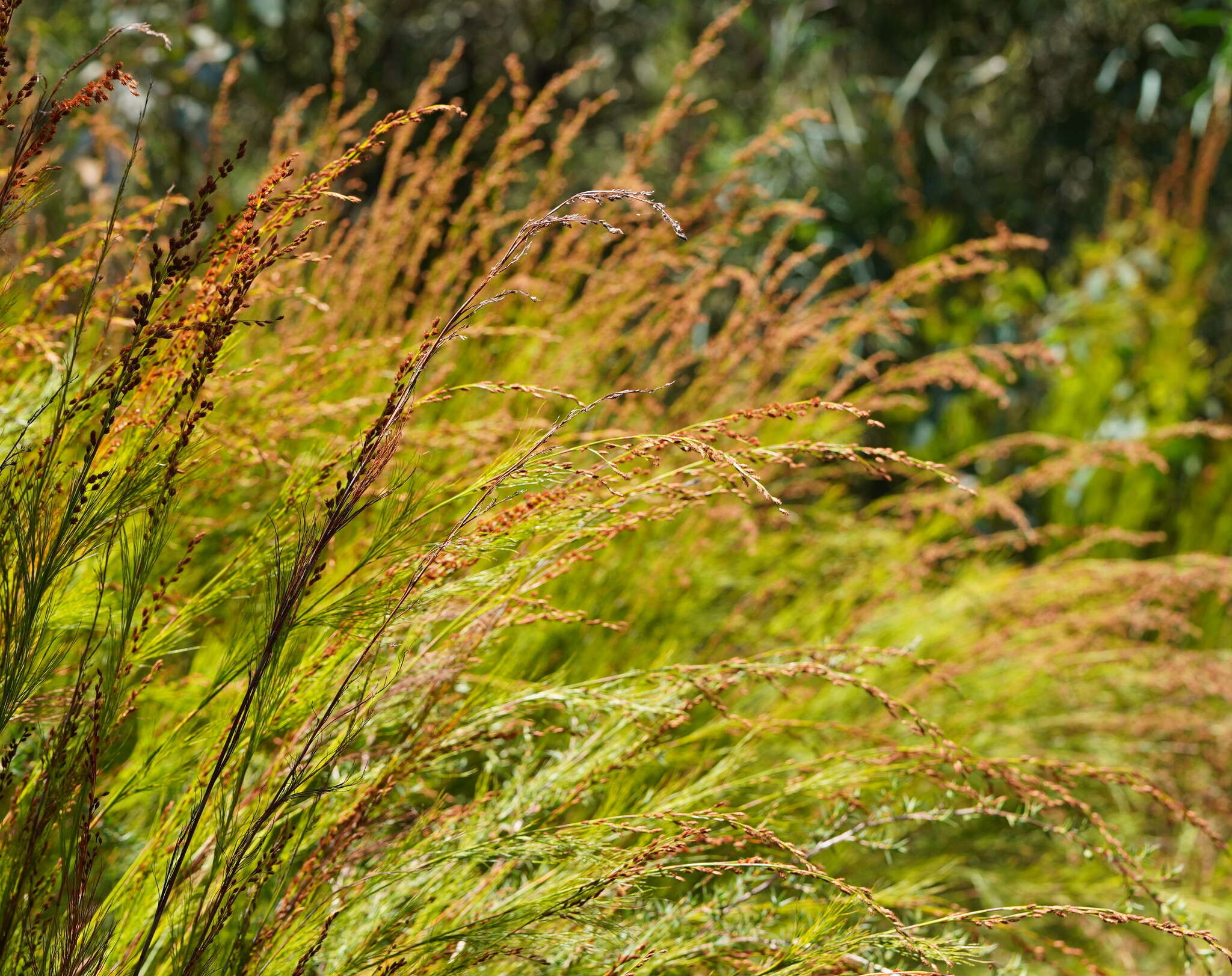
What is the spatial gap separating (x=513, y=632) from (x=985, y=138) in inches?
176

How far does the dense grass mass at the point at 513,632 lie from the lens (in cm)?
86

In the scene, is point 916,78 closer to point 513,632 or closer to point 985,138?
point 985,138

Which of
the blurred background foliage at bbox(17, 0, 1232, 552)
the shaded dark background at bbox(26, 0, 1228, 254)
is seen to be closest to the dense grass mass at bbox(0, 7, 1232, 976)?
the blurred background foliage at bbox(17, 0, 1232, 552)

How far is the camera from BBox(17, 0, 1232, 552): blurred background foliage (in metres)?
3.59

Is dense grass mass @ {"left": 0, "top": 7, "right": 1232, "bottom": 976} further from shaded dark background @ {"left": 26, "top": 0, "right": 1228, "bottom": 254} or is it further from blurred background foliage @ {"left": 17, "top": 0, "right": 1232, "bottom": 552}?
shaded dark background @ {"left": 26, "top": 0, "right": 1228, "bottom": 254}

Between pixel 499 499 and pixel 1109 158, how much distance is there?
5008mm

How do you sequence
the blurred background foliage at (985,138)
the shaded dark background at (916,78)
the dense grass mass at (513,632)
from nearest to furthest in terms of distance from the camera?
the dense grass mass at (513,632) < the blurred background foliage at (985,138) < the shaded dark background at (916,78)

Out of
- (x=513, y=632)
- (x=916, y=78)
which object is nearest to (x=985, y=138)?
(x=916, y=78)

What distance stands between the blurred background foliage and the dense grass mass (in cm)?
82

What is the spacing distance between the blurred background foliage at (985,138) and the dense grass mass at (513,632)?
2.69 feet

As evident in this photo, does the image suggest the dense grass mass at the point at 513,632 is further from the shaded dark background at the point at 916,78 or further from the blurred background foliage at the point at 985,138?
the shaded dark background at the point at 916,78

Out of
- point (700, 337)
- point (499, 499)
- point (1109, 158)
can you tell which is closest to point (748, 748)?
point (499, 499)

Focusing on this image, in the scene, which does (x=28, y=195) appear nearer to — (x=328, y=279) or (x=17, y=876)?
(x=17, y=876)

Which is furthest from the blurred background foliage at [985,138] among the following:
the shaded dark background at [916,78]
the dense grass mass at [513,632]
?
the dense grass mass at [513,632]
